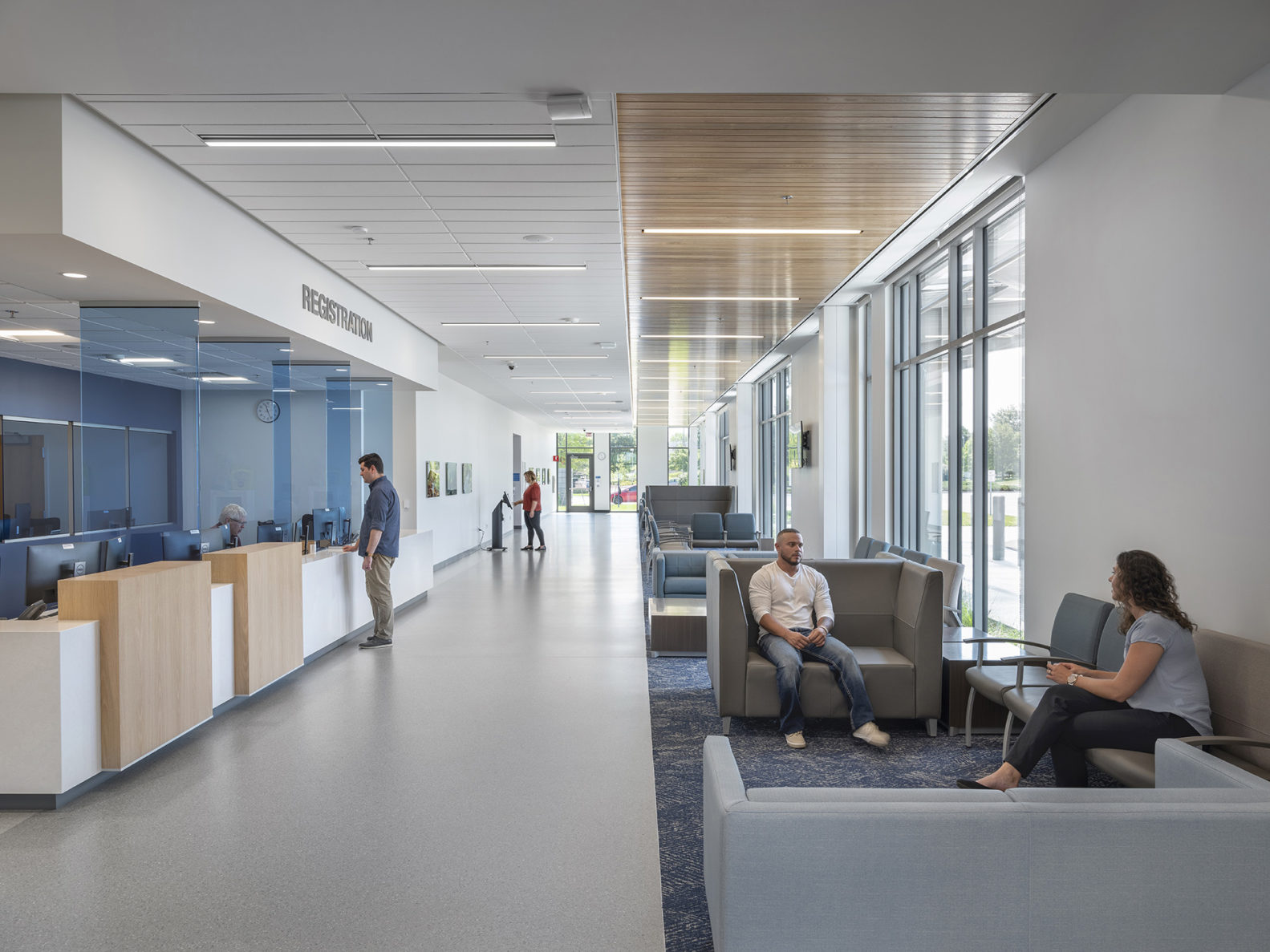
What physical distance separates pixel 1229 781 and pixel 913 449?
20.4 feet

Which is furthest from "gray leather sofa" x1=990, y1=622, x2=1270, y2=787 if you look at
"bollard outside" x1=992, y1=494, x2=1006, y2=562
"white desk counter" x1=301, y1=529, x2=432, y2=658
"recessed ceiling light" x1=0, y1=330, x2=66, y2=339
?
"recessed ceiling light" x1=0, y1=330, x2=66, y2=339

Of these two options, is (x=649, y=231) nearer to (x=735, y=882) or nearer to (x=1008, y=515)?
(x=1008, y=515)

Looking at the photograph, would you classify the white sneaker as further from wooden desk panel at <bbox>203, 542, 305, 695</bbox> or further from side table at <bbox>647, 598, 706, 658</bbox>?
wooden desk panel at <bbox>203, 542, 305, 695</bbox>

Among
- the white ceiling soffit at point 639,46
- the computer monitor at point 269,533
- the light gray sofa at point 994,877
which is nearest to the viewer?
the light gray sofa at point 994,877

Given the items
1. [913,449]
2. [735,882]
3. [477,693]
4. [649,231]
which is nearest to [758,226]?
[649,231]

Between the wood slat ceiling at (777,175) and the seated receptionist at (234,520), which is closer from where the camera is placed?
the wood slat ceiling at (777,175)

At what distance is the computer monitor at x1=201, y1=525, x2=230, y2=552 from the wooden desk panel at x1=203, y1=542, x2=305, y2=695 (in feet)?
0.93

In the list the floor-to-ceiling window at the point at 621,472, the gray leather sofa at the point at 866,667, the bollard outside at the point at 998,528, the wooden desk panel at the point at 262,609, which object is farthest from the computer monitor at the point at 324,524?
the floor-to-ceiling window at the point at 621,472

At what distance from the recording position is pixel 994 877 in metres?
1.95

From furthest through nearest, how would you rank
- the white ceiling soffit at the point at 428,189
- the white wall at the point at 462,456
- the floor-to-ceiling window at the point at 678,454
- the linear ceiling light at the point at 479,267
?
the floor-to-ceiling window at the point at 678,454 → the white wall at the point at 462,456 → the linear ceiling light at the point at 479,267 → the white ceiling soffit at the point at 428,189

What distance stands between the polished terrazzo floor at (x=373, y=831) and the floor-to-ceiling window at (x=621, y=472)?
2986 cm

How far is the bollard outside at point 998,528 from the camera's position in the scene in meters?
6.11

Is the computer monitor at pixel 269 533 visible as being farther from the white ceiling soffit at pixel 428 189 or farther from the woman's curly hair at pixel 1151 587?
the woman's curly hair at pixel 1151 587

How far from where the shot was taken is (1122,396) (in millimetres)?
4352
